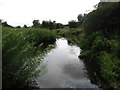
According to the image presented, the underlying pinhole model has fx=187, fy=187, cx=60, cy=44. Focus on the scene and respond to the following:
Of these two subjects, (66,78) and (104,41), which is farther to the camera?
(104,41)

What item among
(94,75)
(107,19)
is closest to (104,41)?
(94,75)

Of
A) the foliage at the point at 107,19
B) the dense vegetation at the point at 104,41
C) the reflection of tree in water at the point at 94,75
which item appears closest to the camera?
the dense vegetation at the point at 104,41

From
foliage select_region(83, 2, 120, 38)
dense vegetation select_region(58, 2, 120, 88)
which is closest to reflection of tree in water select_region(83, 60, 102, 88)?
dense vegetation select_region(58, 2, 120, 88)

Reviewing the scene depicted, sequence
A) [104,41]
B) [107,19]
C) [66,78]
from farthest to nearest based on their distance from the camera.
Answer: [107,19], [104,41], [66,78]

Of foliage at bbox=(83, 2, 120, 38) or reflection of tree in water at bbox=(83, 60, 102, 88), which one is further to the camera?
foliage at bbox=(83, 2, 120, 38)

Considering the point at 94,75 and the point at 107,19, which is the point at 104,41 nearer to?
the point at 94,75

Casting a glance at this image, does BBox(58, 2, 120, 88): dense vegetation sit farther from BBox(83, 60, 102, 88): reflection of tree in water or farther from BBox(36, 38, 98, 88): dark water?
BBox(36, 38, 98, 88): dark water

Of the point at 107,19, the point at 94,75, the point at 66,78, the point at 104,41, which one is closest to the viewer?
the point at 66,78

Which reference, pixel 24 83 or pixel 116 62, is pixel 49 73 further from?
pixel 116 62

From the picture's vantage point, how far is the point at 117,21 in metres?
12.1

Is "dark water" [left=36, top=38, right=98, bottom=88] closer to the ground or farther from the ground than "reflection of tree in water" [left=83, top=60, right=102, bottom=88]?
closer to the ground

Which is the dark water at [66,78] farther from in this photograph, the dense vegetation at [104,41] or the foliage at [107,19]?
the foliage at [107,19]

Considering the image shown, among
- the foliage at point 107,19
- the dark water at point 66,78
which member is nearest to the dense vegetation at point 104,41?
the foliage at point 107,19

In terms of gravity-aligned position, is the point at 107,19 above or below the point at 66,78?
above
